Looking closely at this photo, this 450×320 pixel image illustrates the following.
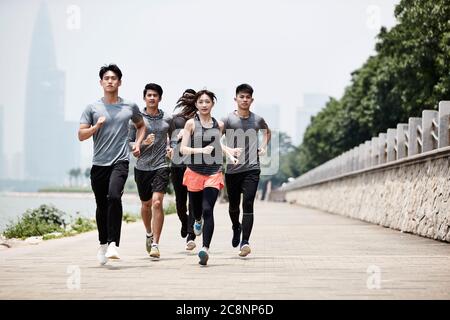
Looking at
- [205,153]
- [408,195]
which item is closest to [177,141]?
[205,153]

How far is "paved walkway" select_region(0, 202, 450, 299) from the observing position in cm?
670

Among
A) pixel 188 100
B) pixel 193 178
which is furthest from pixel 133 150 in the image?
pixel 188 100

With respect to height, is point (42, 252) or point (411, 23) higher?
point (411, 23)

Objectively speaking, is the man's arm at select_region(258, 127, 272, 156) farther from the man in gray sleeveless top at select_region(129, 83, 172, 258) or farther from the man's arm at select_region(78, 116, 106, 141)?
the man's arm at select_region(78, 116, 106, 141)

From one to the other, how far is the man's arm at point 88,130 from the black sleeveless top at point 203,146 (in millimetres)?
1153

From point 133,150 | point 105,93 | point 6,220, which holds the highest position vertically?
point 105,93

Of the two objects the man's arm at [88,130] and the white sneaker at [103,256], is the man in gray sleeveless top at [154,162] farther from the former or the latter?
the man's arm at [88,130]

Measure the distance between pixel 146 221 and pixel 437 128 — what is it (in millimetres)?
6681

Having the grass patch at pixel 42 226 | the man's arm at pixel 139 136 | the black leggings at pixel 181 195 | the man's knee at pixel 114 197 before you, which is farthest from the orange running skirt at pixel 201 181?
the grass patch at pixel 42 226

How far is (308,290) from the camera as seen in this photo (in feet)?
22.5

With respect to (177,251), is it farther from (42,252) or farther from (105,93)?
(105,93)

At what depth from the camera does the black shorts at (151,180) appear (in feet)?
32.6

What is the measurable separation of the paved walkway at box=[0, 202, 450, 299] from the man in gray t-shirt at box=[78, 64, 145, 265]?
413 millimetres
